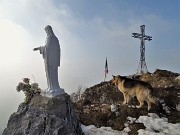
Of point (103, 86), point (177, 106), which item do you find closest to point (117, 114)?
point (177, 106)

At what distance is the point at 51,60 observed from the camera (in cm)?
1494

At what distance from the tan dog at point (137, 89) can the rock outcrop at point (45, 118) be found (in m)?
3.81

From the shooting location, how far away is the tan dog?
677 inches

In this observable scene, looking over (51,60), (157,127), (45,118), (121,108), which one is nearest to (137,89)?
(121,108)

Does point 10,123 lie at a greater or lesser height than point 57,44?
lesser

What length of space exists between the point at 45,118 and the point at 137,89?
5.35 meters

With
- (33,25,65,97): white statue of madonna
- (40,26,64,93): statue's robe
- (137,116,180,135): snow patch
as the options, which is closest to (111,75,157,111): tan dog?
(137,116,180,135): snow patch

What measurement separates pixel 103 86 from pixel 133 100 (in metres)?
5.27

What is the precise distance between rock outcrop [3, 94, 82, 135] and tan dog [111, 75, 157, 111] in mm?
3811

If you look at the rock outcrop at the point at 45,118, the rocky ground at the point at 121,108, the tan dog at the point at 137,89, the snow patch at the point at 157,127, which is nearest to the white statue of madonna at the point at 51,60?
the rock outcrop at the point at 45,118

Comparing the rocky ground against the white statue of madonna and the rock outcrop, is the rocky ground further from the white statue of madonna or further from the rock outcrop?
the white statue of madonna

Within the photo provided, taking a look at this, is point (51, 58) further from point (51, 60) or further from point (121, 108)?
point (121, 108)

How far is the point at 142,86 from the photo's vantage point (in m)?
17.4

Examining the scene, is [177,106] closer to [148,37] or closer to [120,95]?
[120,95]
